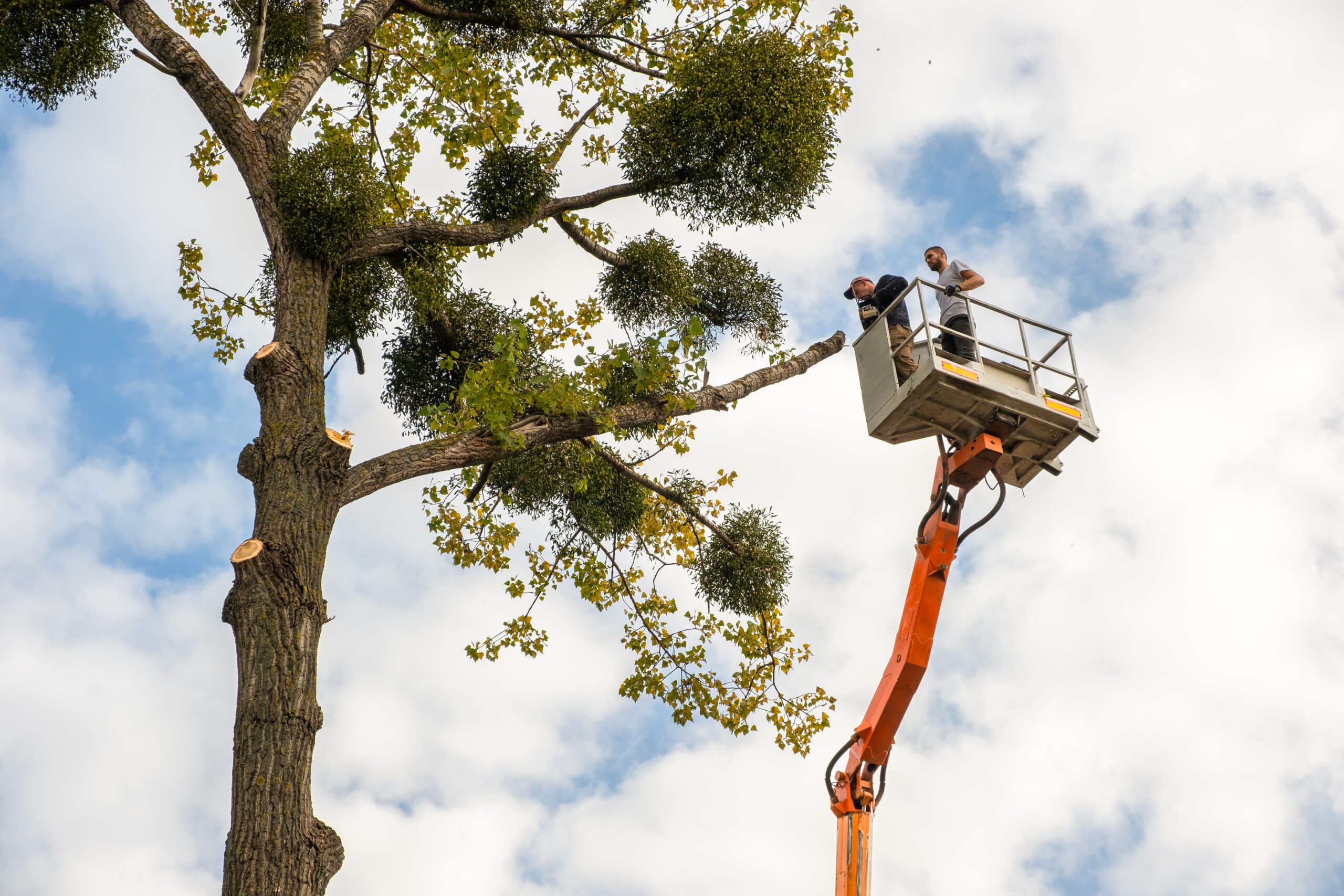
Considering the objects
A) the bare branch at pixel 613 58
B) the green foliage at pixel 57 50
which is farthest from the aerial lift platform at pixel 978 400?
the green foliage at pixel 57 50

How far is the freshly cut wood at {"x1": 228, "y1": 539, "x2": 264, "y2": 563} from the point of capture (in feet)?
19.5

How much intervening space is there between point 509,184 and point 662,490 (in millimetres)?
2661

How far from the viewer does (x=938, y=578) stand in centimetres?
704

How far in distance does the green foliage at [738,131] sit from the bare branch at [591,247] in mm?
577

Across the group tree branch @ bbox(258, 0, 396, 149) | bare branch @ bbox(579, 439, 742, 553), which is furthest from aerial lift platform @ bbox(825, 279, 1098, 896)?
tree branch @ bbox(258, 0, 396, 149)

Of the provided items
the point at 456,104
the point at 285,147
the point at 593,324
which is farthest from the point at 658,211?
the point at 285,147

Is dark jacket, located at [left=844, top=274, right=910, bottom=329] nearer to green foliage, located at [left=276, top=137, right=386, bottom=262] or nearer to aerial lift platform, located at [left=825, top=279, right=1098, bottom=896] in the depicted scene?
aerial lift platform, located at [left=825, top=279, right=1098, bottom=896]

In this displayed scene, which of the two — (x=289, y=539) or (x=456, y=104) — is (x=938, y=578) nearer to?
(x=289, y=539)

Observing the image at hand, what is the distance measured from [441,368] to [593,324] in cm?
137

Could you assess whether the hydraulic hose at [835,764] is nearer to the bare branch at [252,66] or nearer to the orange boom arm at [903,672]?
the orange boom arm at [903,672]

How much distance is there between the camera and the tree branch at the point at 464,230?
800cm

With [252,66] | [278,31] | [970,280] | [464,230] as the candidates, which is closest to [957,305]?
[970,280]

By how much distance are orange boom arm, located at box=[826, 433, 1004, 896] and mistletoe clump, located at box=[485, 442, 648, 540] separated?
131 inches

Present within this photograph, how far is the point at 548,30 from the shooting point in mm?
9898
